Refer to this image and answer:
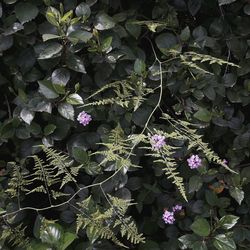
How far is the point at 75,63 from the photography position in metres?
1.35

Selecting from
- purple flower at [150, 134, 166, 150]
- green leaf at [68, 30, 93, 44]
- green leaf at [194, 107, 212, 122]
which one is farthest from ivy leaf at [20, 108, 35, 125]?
green leaf at [194, 107, 212, 122]

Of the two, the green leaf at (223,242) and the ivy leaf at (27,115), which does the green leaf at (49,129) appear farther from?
the green leaf at (223,242)

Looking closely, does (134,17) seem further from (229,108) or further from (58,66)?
(229,108)

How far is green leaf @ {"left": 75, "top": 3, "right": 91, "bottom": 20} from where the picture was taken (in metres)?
1.34

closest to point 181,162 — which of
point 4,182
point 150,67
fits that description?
point 150,67

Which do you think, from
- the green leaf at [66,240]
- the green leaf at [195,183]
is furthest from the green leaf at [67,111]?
the green leaf at [195,183]

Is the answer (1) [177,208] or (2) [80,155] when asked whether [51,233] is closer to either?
(2) [80,155]

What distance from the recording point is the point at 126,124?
55.8 inches

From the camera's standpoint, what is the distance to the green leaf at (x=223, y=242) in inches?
54.3

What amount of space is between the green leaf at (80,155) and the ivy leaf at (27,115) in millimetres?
156

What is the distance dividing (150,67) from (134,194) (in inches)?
17.6

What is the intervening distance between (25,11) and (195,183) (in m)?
0.75

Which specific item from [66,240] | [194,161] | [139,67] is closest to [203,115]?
[194,161]

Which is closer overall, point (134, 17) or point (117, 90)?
point (117, 90)
